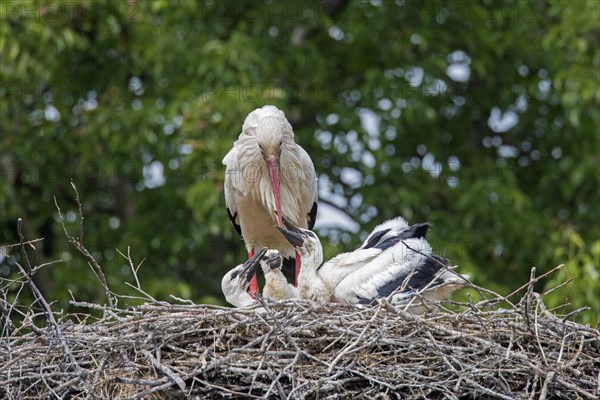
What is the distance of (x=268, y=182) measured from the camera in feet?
23.7

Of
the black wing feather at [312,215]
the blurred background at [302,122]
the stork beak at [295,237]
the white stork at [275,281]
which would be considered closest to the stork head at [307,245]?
the stork beak at [295,237]

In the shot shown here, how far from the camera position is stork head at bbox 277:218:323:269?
255 inches

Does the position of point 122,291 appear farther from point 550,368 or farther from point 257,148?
point 550,368

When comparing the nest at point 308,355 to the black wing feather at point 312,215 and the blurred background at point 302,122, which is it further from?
the blurred background at point 302,122

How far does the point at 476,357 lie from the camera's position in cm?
529

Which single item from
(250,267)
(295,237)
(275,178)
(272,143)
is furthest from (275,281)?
(272,143)

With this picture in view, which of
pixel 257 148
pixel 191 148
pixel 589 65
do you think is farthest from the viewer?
pixel 589 65

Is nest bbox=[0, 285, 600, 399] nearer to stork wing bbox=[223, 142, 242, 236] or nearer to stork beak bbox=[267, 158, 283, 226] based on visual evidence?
stork beak bbox=[267, 158, 283, 226]

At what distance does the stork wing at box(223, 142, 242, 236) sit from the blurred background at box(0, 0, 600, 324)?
3.66 feet

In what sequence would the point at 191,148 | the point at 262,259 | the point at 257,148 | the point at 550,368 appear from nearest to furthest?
the point at 550,368
the point at 262,259
the point at 257,148
the point at 191,148

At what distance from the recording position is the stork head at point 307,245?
648cm

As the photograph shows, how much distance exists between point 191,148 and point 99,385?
3979 millimetres

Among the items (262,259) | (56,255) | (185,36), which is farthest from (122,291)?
(262,259)

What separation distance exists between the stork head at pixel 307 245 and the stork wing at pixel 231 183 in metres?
0.69
